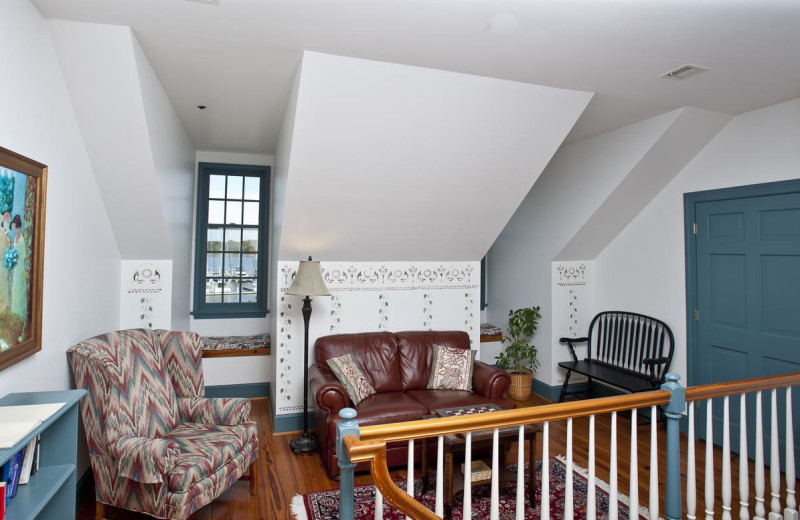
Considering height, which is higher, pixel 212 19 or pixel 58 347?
pixel 212 19

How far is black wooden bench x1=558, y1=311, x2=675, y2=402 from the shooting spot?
154 inches

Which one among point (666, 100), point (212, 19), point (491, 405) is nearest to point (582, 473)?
point (491, 405)

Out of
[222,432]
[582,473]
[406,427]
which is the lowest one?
[582,473]

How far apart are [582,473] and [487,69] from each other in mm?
2752

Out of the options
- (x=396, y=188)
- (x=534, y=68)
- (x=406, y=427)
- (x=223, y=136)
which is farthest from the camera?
(x=223, y=136)

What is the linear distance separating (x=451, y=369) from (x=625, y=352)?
1809 millimetres

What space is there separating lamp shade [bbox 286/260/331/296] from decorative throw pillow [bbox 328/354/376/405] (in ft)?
1.79

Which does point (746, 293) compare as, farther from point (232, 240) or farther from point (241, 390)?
point (232, 240)

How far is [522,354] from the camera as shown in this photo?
4859 mm

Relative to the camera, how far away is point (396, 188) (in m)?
3.53

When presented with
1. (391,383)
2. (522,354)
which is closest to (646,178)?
(522,354)

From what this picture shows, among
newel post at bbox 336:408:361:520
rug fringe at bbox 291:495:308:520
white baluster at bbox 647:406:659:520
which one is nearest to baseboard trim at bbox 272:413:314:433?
rug fringe at bbox 291:495:308:520

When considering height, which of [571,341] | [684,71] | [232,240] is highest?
[684,71]

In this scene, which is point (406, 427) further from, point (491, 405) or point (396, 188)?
point (396, 188)
